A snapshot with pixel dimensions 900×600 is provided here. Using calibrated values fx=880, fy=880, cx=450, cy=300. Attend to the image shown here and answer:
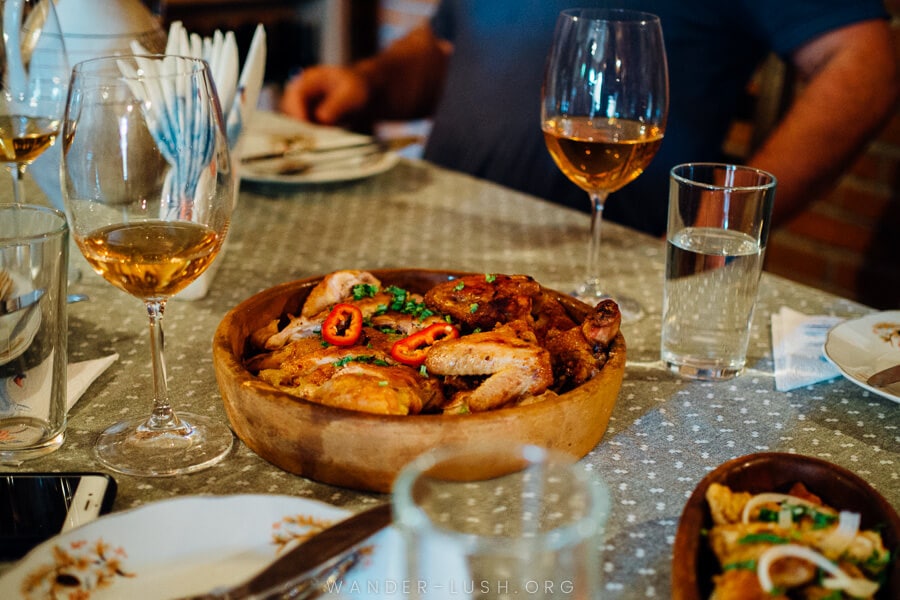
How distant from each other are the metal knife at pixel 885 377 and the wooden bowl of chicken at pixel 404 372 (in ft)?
0.99

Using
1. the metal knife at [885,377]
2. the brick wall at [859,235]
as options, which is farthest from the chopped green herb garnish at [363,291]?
the brick wall at [859,235]

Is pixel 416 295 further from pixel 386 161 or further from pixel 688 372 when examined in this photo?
pixel 386 161

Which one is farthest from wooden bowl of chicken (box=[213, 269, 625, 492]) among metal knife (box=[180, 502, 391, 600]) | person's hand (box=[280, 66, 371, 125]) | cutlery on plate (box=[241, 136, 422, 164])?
person's hand (box=[280, 66, 371, 125])

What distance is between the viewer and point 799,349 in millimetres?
1122

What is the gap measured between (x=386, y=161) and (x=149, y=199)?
1061mm

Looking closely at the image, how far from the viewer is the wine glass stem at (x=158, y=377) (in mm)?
851

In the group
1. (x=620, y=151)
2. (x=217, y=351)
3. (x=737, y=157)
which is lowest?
(x=737, y=157)

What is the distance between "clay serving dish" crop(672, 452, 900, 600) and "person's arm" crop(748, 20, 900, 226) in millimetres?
1395

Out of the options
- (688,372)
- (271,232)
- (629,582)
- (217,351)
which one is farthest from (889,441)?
(271,232)

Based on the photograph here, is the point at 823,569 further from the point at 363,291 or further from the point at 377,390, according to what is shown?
the point at 363,291

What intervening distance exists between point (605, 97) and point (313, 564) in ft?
2.70

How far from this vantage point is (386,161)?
73.7 inches

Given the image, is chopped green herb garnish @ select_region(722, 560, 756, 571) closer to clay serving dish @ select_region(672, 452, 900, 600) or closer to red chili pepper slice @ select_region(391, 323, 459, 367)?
clay serving dish @ select_region(672, 452, 900, 600)

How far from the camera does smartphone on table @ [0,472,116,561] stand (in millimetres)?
690
